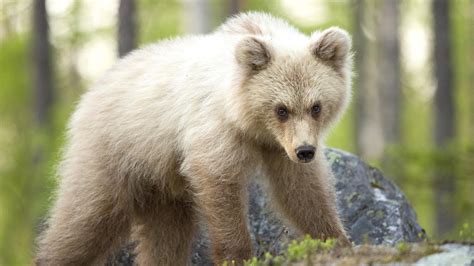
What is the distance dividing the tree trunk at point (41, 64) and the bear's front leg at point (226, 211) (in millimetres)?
14115

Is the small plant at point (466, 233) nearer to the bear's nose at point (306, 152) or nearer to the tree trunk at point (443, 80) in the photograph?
the bear's nose at point (306, 152)

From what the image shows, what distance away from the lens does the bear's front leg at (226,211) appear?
653 centimetres

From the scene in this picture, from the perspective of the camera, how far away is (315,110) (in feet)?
21.1

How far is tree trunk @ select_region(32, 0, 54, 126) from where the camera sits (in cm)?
2031

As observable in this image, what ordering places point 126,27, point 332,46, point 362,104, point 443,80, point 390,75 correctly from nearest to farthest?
point 332,46 → point 126,27 → point 443,80 → point 390,75 → point 362,104

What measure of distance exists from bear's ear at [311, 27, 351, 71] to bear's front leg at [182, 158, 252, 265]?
1.09 m

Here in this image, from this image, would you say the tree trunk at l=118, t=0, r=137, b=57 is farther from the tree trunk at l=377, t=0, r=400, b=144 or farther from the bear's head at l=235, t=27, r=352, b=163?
the tree trunk at l=377, t=0, r=400, b=144

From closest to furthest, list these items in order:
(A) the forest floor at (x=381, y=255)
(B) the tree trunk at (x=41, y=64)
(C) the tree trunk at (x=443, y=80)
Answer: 1. (A) the forest floor at (x=381, y=255)
2. (C) the tree trunk at (x=443, y=80)
3. (B) the tree trunk at (x=41, y=64)

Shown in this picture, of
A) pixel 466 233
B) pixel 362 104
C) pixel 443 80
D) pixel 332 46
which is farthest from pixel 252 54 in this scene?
pixel 362 104

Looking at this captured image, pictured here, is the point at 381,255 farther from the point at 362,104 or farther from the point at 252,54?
the point at 362,104

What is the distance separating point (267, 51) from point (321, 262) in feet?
6.50

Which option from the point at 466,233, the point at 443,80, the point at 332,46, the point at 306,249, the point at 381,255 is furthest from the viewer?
the point at 443,80

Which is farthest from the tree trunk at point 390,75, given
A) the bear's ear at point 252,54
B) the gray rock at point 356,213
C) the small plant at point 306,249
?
the small plant at point 306,249

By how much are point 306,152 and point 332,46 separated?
3.34 feet
